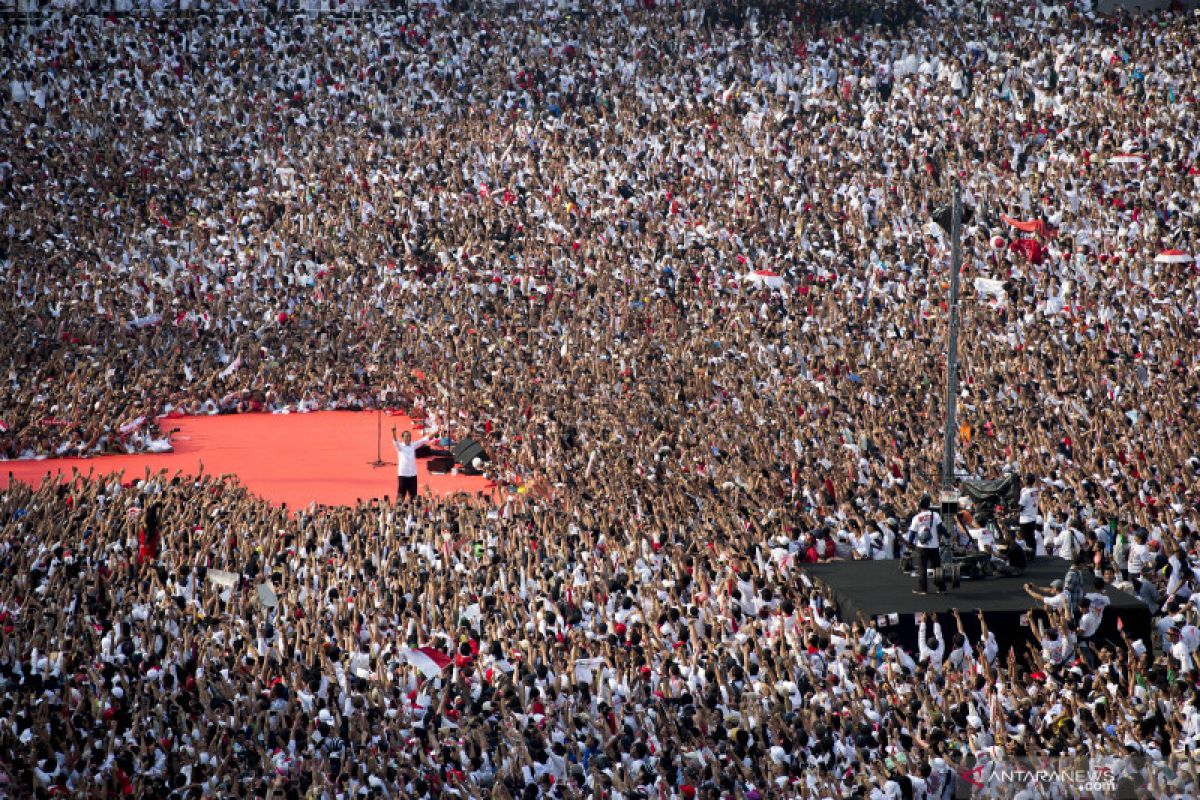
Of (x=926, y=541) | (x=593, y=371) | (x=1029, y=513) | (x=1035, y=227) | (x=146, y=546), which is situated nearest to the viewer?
(x=926, y=541)

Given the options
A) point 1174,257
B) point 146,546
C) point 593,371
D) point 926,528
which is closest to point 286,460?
point 593,371

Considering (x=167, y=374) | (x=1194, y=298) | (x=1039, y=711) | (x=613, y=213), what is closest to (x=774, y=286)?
(x=613, y=213)

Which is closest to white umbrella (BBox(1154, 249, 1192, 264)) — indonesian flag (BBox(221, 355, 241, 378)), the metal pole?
the metal pole

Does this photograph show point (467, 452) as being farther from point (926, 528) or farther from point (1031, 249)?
point (926, 528)

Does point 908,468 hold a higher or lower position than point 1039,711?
higher

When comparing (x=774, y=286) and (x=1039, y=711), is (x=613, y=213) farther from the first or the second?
(x=1039, y=711)

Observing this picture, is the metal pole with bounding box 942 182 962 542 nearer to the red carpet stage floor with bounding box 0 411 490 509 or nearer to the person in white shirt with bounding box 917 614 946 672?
the person in white shirt with bounding box 917 614 946 672

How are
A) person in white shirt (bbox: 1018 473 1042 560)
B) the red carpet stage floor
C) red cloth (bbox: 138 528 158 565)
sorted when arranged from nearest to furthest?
1. person in white shirt (bbox: 1018 473 1042 560)
2. red cloth (bbox: 138 528 158 565)
3. the red carpet stage floor
